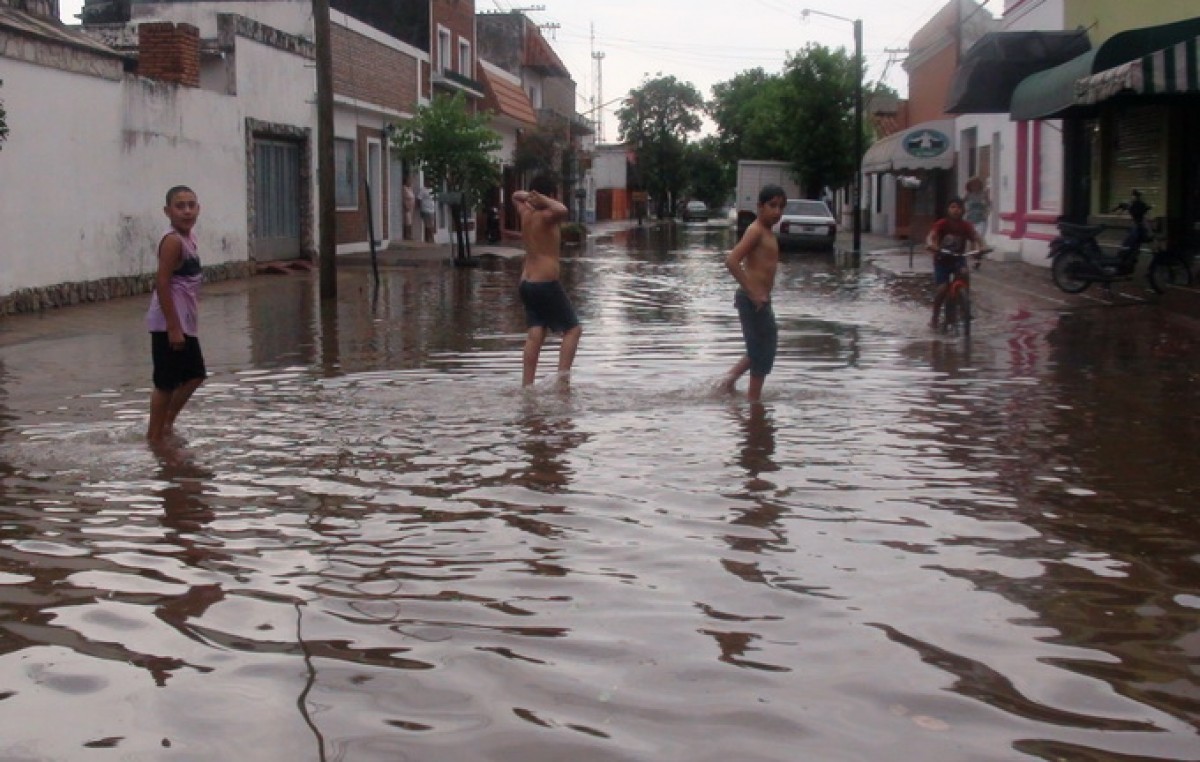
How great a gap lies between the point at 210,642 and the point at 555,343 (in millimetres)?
10129

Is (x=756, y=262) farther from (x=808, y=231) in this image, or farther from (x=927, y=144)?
(x=808, y=231)

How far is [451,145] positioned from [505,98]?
18.8 meters

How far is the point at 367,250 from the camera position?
33469 mm

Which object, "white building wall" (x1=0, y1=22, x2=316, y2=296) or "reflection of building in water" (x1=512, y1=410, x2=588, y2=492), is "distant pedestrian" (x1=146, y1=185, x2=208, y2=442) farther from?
"white building wall" (x1=0, y1=22, x2=316, y2=296)

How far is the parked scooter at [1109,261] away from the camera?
19.5 m

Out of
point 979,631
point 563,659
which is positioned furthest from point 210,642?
point 979,631

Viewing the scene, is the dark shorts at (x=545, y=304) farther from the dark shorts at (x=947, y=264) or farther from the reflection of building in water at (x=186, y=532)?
the dark shorts at (x=947, y=264)

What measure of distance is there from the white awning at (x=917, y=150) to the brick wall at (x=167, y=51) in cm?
1689

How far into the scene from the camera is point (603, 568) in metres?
5.56

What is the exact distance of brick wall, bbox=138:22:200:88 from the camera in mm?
23516

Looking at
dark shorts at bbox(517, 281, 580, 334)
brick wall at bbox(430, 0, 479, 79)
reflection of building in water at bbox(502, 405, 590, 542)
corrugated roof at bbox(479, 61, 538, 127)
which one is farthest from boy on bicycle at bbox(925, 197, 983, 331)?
corrugated roof at bbox(479, 61, 538, 127)

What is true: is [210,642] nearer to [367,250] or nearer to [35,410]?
[35,410]

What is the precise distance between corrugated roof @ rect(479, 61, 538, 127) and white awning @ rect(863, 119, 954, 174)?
38.5 ft

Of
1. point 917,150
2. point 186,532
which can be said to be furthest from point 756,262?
point 917,150
